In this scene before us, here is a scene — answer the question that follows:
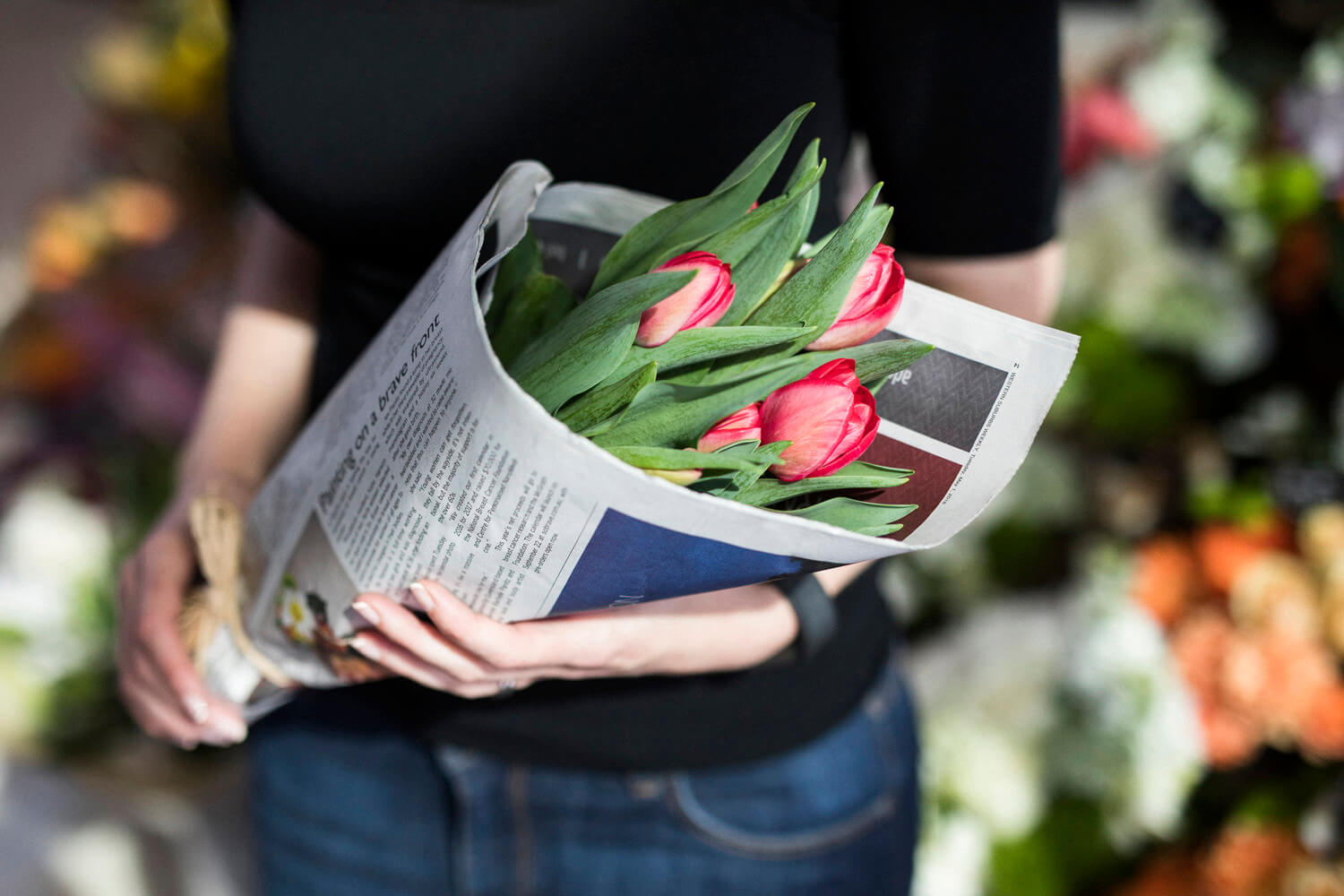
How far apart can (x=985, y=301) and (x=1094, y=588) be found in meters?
0.64

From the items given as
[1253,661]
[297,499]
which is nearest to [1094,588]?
[1253,661]

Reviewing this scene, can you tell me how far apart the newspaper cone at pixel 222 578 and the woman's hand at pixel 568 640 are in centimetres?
13

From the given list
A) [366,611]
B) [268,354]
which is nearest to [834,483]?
[366,611]

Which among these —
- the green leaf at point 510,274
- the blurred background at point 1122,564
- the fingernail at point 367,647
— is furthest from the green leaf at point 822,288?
the blurred background at point 1122,564

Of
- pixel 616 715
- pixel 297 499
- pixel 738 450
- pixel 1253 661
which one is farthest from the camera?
pixel 1253 661

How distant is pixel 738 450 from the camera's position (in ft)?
1.25

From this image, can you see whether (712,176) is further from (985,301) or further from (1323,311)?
(1323,311)

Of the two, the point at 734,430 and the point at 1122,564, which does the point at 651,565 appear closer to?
the point at 734,430

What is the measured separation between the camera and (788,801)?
2.19 feet

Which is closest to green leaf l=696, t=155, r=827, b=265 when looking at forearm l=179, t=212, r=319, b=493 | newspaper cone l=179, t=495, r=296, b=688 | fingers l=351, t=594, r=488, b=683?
fingers l=351, t=594, r=488, b=683

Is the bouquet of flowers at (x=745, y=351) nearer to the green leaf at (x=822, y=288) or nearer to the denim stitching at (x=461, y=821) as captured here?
the green leaf at (x=822, y=288)

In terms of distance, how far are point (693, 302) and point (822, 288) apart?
50 millimetres

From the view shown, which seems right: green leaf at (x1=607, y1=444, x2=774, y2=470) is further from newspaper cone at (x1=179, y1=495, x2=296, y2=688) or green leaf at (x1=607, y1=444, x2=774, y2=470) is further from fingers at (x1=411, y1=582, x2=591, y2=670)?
newspaper cone at (x1=179, y1=495, x2=296, y2=688)

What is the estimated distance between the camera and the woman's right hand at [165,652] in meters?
0.59
